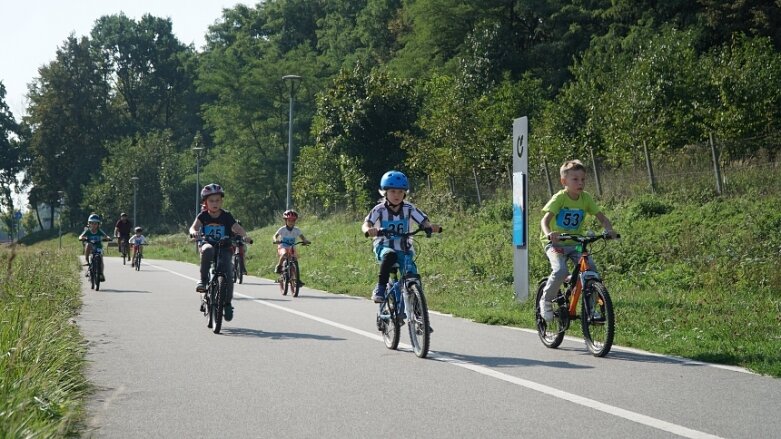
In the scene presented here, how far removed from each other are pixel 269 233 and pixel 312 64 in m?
23.6

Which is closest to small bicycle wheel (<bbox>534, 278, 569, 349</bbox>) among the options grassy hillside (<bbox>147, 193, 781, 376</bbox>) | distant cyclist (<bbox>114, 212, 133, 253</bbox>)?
grassy hillside (<bbox>147, 193, 781, 376</bbox>)

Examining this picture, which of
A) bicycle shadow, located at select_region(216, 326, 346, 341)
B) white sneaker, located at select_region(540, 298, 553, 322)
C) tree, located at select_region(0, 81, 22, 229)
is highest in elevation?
tree, located at select_region(0, 81, 22, 229)

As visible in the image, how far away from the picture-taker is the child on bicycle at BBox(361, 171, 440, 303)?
9555mm

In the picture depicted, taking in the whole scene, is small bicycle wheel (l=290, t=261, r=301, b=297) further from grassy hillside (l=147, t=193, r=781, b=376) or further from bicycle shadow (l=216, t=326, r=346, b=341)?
bicycle shadow (l=216, t=326, r=346, b=341)

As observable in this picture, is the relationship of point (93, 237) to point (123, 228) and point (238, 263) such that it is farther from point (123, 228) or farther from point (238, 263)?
point (123, 228)

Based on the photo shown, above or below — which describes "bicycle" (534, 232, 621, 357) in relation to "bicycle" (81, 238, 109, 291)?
below

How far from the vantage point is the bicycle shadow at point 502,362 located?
27.8 ft

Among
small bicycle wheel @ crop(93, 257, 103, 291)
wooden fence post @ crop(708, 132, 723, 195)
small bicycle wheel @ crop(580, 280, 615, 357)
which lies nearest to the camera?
small bicycle wheel @ crop(580, 280, 615, 357)

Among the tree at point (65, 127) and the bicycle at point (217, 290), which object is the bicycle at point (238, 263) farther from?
the tree at point (65, 127)

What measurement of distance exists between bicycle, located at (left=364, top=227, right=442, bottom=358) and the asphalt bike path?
0.20 metres

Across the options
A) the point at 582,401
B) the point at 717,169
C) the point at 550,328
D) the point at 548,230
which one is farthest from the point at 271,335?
the point at 717,169

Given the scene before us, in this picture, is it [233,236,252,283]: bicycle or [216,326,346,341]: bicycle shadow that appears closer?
[216,326,346,341]: bicycle shadow

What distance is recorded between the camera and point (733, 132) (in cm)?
3048

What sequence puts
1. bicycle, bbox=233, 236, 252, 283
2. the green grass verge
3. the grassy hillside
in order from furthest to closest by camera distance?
bicycle, bbox=233, 236, 252, 283, the grassy hillside, the green grass verge
